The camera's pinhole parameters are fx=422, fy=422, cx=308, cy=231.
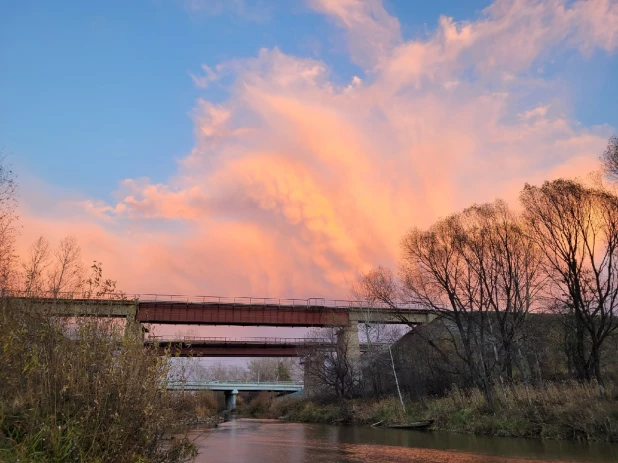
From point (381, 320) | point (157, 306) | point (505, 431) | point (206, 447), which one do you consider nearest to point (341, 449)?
point (206, 447)

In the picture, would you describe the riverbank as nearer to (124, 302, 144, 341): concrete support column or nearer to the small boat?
the small boat

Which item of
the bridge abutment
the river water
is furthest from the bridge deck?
the river water

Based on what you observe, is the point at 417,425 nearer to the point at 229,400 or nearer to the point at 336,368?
the point at 336,368

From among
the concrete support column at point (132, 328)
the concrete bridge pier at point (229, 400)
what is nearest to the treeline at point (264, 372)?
the concrete bridge pier at point (229, 400)

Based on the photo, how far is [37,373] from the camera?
285 inches

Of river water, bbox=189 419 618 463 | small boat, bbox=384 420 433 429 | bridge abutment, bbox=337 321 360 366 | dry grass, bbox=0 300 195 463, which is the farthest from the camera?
bridge abutment, bbox=337 321 360 366

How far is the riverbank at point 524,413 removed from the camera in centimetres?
2112

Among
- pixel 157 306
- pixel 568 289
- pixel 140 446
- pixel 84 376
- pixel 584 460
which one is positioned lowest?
pixel 584 460

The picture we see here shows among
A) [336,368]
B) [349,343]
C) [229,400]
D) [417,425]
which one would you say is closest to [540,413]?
[417,425]

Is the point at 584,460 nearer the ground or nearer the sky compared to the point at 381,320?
nearer the ground

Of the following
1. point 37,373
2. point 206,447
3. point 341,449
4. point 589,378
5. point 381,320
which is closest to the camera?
point 37,373

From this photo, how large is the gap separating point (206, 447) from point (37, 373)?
1900cm

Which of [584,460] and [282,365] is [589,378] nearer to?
[584,460]

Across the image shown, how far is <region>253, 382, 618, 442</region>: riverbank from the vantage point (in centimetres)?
2112
